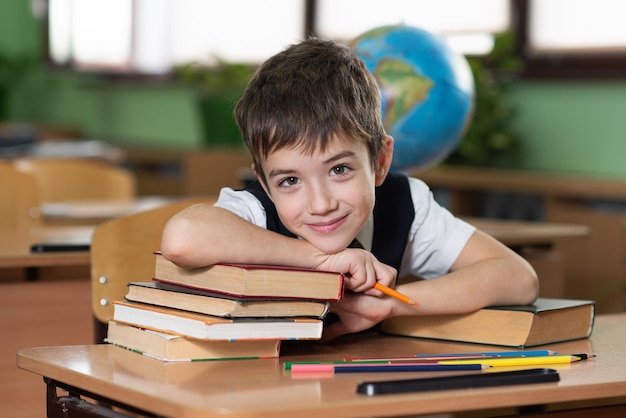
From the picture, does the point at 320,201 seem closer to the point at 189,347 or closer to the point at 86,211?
the point at 189,347

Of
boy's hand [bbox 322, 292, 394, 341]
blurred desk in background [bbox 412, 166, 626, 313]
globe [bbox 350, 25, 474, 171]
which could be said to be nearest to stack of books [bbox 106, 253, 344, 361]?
boy's hand [bbox 322, 292, 394, 341]

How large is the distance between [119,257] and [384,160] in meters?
0.63

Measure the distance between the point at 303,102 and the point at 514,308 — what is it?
450 millimetres

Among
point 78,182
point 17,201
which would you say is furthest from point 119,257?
point 78,182

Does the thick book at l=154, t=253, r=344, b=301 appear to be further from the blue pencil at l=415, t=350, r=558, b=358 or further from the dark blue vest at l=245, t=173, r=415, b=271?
the dark blue vest at l=245, t=173, r=415, b=271

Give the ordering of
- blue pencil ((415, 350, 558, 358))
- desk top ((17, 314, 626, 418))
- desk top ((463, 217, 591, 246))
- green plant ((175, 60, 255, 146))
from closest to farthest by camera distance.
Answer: desk top ((17, 314, 626, 418)) < blue pencil ((415, 350, 558, 358)) < desk top ((463, 217, 591, 246)) < green plant ((175, 60, 255, 146))

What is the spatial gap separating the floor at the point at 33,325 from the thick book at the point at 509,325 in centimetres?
112

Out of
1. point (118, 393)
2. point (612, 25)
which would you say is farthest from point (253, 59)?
point (118, 393)

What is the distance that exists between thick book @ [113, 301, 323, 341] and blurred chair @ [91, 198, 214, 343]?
1.97ft

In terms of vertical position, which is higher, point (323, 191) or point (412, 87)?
point (412, 87)

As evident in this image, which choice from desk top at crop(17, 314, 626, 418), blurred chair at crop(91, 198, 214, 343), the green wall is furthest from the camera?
the green wall

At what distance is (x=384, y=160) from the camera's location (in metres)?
1.75

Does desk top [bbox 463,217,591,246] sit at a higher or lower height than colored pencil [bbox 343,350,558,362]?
lower

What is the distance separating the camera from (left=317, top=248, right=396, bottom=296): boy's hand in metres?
1.59
